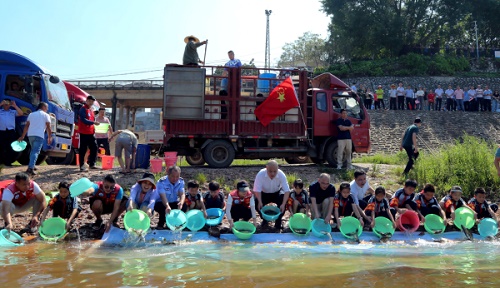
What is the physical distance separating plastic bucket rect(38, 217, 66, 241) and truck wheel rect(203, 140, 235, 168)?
19.0 ft

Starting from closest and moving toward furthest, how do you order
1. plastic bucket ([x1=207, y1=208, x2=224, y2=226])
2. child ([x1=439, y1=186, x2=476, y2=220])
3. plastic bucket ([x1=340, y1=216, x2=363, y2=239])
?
plastic bucket ([x1=340, y1=216, x2=363, y2=239])
plastic bucket ([x1=207, y1=208, x2=224, y2=226])
child ([x1=439, y1=186, x2=476, y2=220])

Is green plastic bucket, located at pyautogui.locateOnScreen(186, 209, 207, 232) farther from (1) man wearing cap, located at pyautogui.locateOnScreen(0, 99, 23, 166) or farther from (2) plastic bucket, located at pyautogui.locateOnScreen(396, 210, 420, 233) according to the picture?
(1) man wearing cap, located at pyautogui.locateOnScreen(0, 99, 23, 166)

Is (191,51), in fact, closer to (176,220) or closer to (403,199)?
(176,220)

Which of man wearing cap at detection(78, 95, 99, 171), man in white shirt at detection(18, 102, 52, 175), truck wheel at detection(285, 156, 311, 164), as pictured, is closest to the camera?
man in white shirt at detection(18, 102, 52, 175)

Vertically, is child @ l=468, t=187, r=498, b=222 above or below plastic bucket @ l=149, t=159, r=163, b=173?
below

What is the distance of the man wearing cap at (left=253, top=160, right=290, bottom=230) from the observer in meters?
9.08

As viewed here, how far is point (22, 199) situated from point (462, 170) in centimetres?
986

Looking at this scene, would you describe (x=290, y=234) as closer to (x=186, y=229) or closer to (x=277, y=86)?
(x=186, y=229)

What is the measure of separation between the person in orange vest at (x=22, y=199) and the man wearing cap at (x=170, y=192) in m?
1.88

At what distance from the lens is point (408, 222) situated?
29.8 ft

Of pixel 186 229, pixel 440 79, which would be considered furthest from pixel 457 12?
pixel 186 229

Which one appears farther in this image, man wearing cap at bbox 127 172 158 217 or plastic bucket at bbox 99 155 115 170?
plastic bucket at bbox 99 155 115 170

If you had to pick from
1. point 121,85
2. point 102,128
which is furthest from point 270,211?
point 121,85

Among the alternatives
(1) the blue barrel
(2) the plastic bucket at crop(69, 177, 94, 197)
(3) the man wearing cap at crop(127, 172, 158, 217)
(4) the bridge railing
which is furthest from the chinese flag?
(4) the bridge railing
